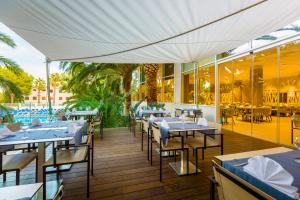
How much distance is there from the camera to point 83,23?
2355 millimetres

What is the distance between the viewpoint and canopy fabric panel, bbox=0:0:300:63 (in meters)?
1.97

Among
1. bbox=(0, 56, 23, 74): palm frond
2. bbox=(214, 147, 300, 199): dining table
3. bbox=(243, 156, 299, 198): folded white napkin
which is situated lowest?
bbox=(214, 147, 300, 199): dining table

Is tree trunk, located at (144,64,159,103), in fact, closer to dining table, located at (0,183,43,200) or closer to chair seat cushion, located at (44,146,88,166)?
chair seat cushion, located at (44,146,88,166)

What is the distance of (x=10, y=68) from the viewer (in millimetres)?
6863

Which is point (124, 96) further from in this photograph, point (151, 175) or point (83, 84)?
point (151, 175)

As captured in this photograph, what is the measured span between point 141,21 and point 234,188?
2152 millimetres

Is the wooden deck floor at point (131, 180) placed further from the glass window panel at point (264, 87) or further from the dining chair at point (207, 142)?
the glass window panel at point (264, 87)

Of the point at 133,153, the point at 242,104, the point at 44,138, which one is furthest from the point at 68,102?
the point at 242,104

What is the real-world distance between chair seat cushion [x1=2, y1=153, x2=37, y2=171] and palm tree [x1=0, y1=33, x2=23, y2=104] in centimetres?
535

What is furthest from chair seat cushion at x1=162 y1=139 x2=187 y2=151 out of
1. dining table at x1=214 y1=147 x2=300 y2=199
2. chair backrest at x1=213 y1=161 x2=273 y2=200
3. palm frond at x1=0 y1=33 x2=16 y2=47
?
palm frond at x1=0 y1=33 x2=16 y2=47

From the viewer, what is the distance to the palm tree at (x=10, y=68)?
6.43m

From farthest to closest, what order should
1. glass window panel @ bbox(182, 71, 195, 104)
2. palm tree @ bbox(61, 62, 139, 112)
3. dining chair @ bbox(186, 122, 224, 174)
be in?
1. glass window panel @ bbox(182, 71, 195, 104)
2. palm tree @ bbox(61, 62, 139, 112)
3. dining chair @ bbox(186, 122, 224, 174)

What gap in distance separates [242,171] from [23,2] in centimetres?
281

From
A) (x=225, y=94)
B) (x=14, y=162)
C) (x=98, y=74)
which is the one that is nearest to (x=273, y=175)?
(x=14, y=162)
